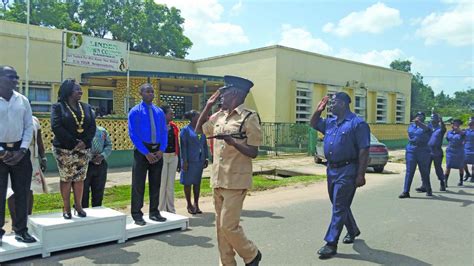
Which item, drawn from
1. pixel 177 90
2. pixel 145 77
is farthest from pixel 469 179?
pixel 177 90

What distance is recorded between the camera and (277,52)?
75.6ft

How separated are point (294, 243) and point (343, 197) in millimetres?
1066

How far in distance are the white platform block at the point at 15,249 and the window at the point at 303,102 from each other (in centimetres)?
2048

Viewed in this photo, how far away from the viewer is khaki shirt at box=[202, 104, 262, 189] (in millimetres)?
4320

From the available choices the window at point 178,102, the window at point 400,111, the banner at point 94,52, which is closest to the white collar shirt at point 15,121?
the banner at point 94,52

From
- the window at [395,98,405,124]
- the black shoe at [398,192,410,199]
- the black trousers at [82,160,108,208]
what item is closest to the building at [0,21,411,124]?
the window at [395,98,405,124]

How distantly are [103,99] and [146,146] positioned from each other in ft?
58.2

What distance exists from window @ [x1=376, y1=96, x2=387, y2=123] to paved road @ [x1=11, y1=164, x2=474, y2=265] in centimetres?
2244

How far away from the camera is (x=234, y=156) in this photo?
172 inches

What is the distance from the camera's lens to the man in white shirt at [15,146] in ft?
16.6

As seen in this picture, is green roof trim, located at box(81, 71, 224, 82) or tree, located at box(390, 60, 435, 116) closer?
green roof trim, located at box(81, 71, 224, 82)

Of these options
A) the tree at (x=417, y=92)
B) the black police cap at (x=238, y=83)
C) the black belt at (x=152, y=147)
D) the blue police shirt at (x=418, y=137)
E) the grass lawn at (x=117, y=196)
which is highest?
the tree at (x=417, y=92)

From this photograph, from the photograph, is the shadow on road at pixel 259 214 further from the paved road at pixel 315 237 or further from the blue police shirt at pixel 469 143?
the blue police shirt at pixel 469 143

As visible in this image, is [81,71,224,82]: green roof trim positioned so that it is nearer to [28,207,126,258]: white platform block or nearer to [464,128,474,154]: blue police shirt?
[464,128,474,154]: blue police shirt
